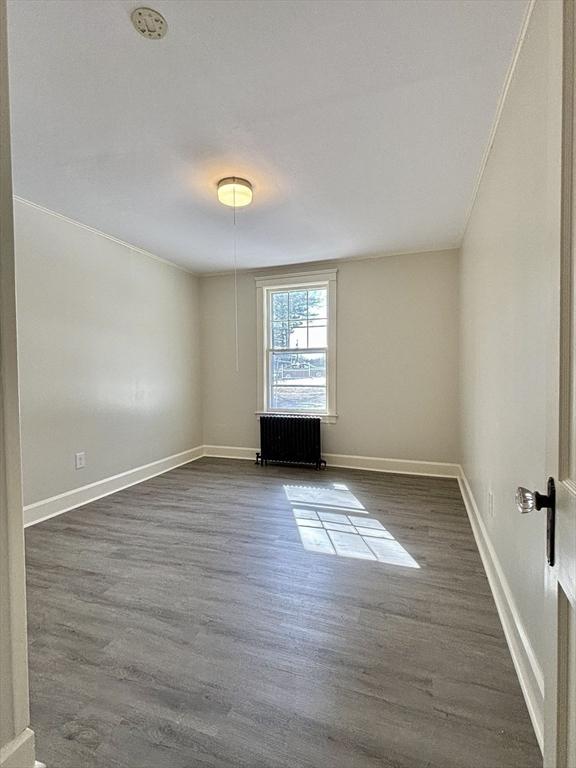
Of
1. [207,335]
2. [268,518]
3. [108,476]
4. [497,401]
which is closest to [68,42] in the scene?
[497,401]

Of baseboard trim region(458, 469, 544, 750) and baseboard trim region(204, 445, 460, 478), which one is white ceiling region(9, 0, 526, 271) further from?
baseboard trim region(204, 445, 460, 478)

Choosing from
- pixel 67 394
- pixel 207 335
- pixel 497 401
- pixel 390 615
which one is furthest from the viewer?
pixel 207 335

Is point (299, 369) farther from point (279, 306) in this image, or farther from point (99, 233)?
point (99, 233)

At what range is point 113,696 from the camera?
1396mm

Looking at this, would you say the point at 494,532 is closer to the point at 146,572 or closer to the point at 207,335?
the point at 146,572

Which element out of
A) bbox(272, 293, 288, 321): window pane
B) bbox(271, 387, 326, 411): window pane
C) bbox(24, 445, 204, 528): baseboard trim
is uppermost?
bbox(272, 293, 288, 321): window pane

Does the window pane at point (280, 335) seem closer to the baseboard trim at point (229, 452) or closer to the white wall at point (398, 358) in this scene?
the white wall at point (398, 358)

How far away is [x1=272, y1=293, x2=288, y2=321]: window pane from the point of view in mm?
5027

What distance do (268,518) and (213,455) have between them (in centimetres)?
244

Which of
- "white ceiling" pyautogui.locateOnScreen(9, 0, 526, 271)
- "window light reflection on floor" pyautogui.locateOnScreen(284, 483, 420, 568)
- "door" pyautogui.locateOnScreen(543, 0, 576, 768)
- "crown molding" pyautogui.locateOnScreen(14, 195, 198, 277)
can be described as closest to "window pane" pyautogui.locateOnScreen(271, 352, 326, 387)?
"window light reflection on floor" pyautogui.locateOnScreen(284, 483, 420, 568)

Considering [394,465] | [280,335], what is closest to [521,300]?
[394,465]

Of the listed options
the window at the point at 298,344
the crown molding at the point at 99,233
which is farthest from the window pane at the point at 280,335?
the crown molding at the point at 99,233

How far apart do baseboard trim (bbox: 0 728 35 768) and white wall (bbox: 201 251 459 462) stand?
3.92 meters

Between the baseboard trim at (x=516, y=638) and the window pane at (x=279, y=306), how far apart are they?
Result: 3409 mm
